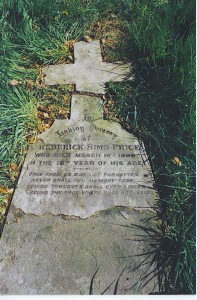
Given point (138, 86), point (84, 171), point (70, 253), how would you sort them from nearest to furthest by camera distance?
point (70, 253) < point (84, 171) < point (138, 86)

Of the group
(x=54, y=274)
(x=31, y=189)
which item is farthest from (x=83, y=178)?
(x=54, y=274)

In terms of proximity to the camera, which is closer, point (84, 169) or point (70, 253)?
point (70, 253)

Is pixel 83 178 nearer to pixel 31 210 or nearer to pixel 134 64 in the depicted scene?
pixel 31 210

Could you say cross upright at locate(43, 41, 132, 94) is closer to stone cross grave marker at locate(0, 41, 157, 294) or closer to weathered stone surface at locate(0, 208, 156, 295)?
stone cross grave marker at locate(0, 41, 157, 294)

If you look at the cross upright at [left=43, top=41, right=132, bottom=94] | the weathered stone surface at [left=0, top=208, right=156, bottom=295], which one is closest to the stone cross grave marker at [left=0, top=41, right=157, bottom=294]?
the weathered stone surface at [left=0, top=208, right=156, bottom=295]

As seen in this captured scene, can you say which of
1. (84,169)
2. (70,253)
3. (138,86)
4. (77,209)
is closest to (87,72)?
(138,86)

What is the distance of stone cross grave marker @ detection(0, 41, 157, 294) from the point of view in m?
1.77

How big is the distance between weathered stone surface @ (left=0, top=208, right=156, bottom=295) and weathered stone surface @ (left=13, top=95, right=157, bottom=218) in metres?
0.08

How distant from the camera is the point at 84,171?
2.17 metres

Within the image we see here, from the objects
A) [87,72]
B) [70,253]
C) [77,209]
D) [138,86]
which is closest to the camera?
[70,253]

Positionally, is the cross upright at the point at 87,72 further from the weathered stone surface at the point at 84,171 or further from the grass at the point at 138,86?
the weathered stone surface at the point at 84,171

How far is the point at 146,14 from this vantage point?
3.15 metres

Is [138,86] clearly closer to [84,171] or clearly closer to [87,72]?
[87,72]

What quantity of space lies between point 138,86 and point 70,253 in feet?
5.07
